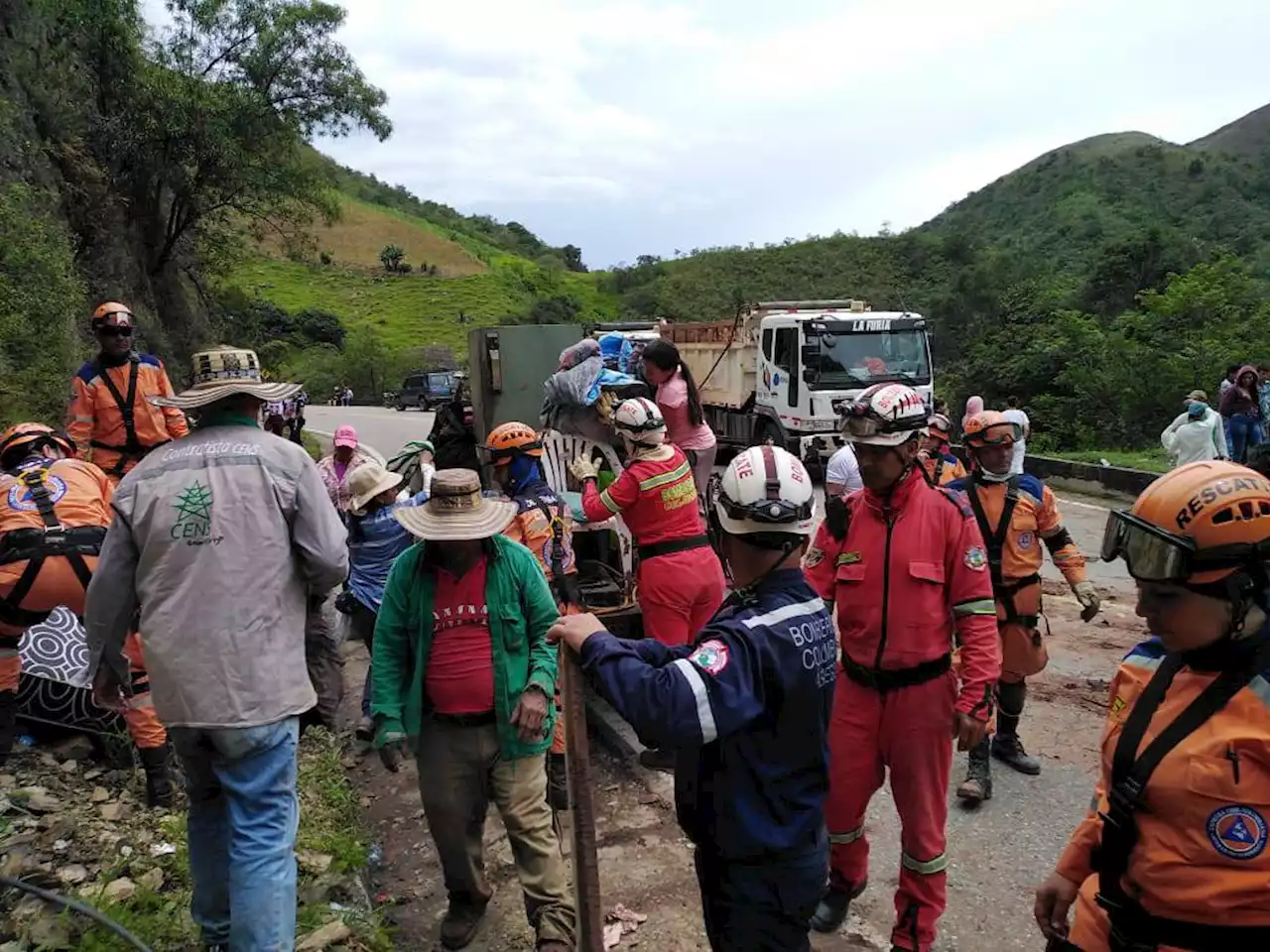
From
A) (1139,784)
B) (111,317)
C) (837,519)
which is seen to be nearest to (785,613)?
(1139,784)

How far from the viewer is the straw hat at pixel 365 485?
5.09m

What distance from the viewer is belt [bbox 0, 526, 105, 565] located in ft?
11.6

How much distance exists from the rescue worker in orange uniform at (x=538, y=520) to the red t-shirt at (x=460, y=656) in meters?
1.26

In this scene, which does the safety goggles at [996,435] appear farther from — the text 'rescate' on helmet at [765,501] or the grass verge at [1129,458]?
the grass verge at [1129,458]

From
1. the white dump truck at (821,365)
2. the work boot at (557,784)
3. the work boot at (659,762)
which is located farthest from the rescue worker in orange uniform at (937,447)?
the white dump truck at (821,365)

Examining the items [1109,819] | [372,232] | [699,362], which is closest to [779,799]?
[1109,819]

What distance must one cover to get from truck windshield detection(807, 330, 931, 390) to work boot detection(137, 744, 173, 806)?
439 inches

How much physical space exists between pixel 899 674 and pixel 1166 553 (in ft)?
4.96

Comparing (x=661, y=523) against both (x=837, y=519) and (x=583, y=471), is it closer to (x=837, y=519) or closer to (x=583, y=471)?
(x=583, y=471)

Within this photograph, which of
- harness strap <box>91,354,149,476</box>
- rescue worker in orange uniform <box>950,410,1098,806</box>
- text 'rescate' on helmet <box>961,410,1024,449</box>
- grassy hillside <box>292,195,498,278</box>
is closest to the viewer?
text 'rescate' on helmet <box>961,410,1024,449</box>

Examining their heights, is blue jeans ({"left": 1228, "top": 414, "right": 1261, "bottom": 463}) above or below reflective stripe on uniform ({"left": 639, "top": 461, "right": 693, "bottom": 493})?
below

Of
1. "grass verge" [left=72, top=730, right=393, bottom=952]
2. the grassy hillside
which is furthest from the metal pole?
the grassy hillside

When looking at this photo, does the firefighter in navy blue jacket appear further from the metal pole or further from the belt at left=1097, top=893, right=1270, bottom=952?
the belt at left=1097, top=893, right=1270, bottom=952

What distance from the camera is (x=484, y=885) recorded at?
348 centimetres
